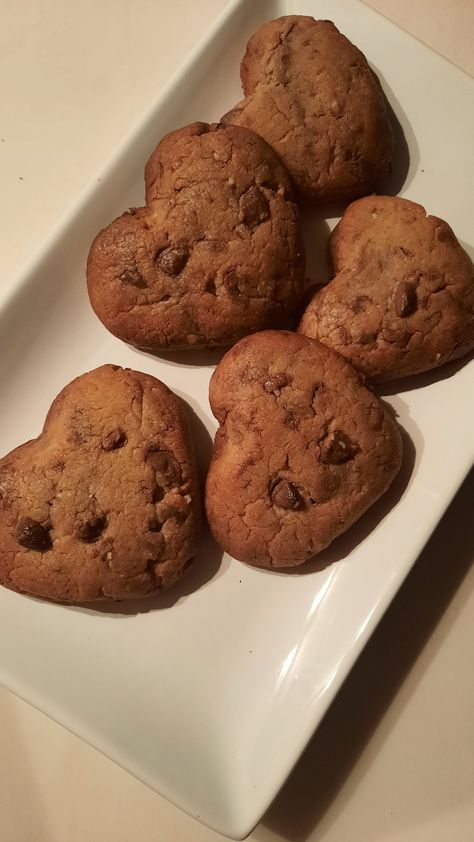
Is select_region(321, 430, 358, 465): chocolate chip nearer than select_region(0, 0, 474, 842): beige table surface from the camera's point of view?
Yes

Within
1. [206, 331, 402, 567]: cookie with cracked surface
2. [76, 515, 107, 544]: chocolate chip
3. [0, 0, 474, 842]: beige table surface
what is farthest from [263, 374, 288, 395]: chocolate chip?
[0, 0, 474, 842]: beige table surface

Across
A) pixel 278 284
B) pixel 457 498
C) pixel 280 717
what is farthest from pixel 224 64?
pixel 280 717

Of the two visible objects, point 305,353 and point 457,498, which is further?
point 457,498

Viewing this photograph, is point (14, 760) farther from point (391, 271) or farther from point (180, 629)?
point (391, 271)

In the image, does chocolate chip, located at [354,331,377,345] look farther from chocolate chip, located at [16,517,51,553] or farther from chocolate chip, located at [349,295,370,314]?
chocolate chip, located at [16,517,51,553]

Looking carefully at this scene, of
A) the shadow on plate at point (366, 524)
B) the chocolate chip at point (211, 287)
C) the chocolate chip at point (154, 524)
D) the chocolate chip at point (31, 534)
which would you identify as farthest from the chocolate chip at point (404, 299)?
the chocolate chip at point (31, 534)
